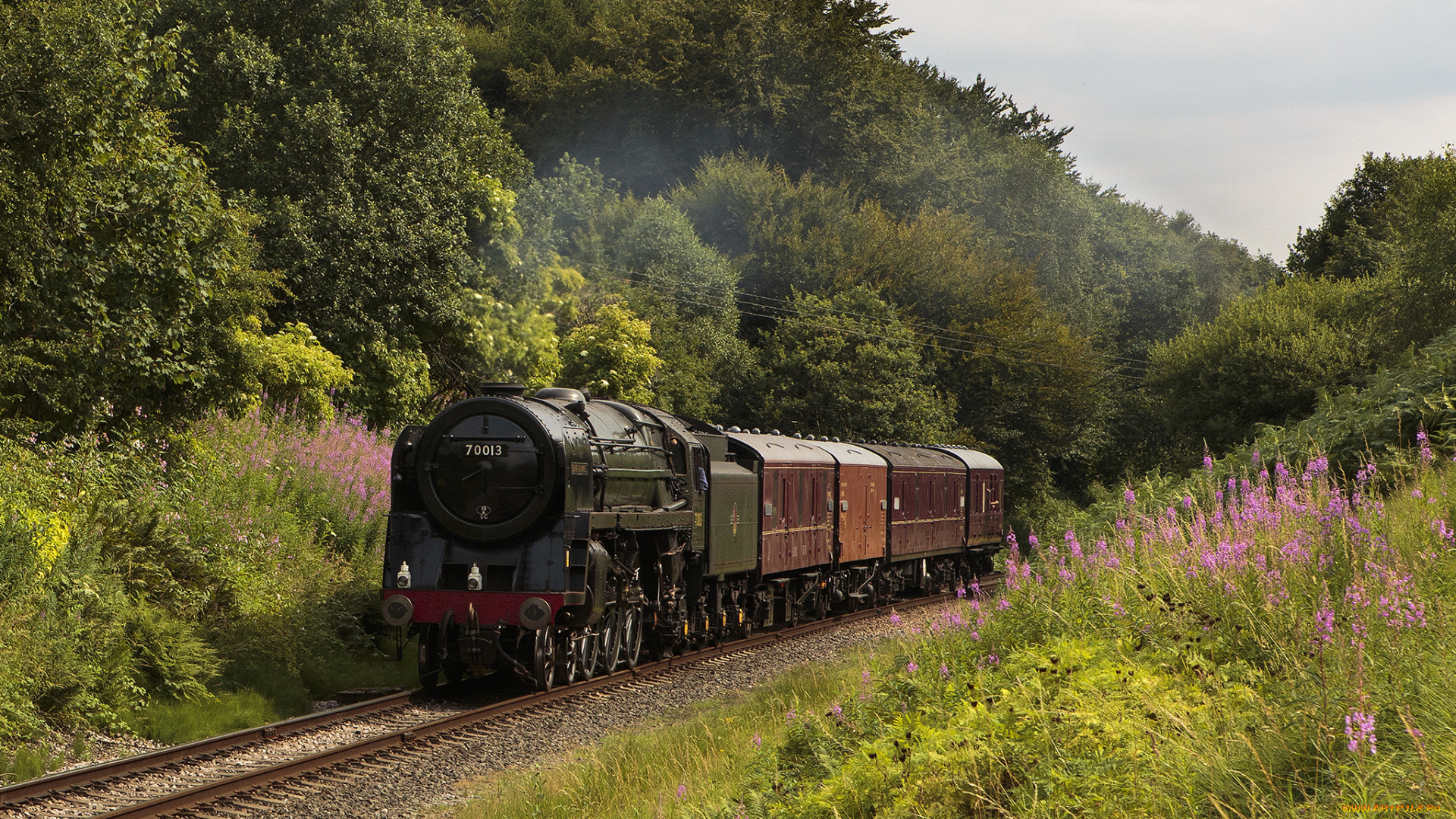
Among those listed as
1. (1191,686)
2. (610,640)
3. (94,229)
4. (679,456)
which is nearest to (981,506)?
(679,456)

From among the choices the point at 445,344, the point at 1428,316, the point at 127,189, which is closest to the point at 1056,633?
the point at 127,189

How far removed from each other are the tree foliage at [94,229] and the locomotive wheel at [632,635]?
18.5 ft

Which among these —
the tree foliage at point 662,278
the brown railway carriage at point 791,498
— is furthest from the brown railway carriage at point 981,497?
the brown railway carriage at point 791,498

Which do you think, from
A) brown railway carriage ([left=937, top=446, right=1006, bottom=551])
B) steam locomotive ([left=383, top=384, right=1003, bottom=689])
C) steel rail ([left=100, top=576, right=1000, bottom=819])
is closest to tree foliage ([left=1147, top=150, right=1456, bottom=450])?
brown railway carriage ([left=937, top=446, right=1006, bottom=551])

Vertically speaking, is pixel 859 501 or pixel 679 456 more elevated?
pixel 679 456

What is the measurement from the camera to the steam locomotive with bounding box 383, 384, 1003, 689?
11641mm

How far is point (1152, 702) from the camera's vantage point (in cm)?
517

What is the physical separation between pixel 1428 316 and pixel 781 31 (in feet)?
95.5

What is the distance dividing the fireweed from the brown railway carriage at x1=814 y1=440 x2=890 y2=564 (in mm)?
12323

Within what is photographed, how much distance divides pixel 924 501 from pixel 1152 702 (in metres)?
20.2

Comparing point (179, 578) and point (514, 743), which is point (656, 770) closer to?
point (514, 743)

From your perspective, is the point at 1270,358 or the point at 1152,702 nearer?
the point at 1152,702

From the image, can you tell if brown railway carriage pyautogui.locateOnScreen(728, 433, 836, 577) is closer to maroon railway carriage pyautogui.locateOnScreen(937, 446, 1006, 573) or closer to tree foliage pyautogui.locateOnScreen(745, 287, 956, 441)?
maroon railway carriage pyautogui.locateOnScreen(937, 446, 1006, 573)

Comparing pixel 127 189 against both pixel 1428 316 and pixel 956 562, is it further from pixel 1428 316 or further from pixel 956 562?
pixel 1428 316
